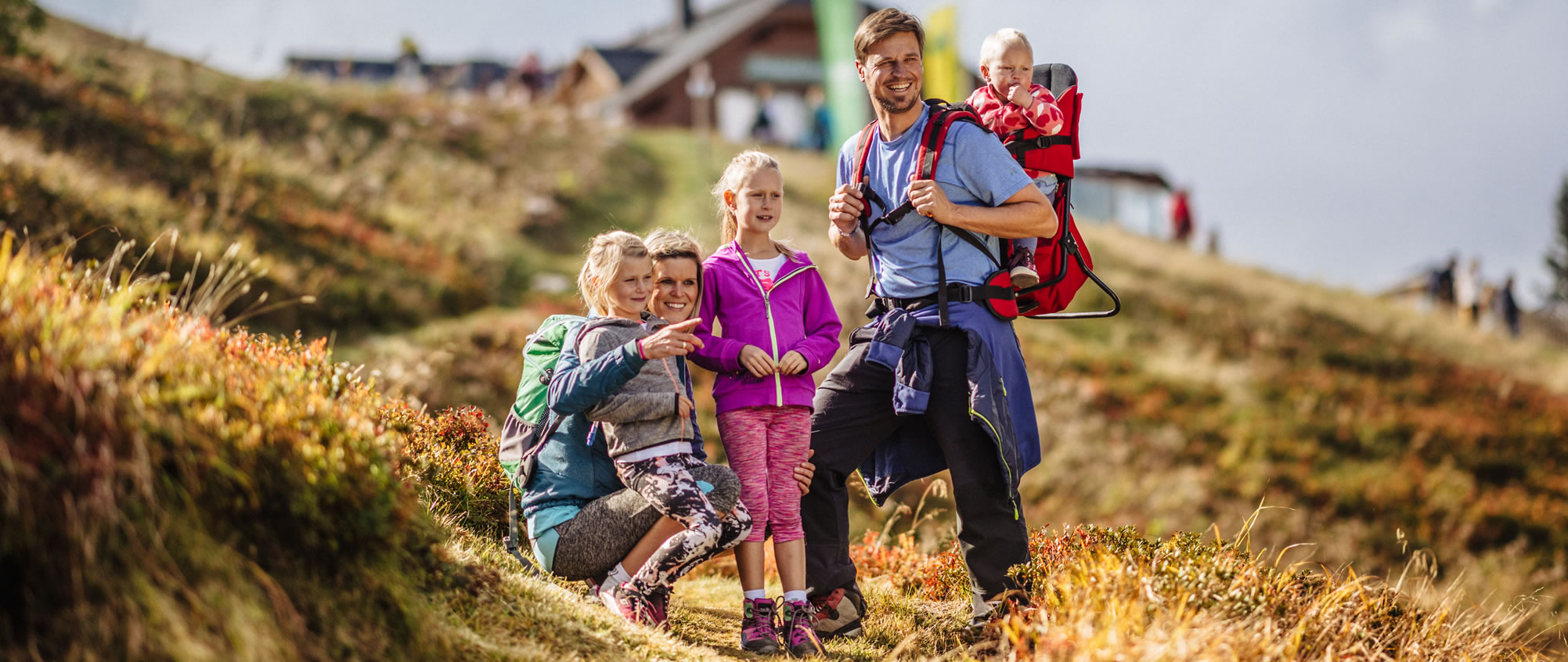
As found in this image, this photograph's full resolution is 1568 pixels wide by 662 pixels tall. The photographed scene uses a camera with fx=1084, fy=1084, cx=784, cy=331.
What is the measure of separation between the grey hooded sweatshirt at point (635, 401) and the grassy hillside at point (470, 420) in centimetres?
74

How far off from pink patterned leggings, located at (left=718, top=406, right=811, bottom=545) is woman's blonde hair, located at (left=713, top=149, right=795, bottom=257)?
0.78 meters

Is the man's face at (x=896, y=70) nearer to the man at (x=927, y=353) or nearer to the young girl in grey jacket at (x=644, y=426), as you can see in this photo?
the man at (x=927, y=353)

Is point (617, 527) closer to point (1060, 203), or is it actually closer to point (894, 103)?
point (894, 103)

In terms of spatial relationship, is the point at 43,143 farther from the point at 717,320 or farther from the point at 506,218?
the point at 717,320

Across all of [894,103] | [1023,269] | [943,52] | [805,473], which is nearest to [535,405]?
[805,473]

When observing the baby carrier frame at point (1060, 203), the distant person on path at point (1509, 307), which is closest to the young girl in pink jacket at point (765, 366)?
the baby carrier frame at point (1060, 203)

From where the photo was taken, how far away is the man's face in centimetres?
461

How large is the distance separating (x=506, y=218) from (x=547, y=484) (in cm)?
1896

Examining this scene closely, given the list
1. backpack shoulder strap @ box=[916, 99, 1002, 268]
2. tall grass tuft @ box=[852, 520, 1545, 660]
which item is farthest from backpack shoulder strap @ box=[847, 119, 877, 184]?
tall grass tuft @ box=[852, 520, 1545, 660]

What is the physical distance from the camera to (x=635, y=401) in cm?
451

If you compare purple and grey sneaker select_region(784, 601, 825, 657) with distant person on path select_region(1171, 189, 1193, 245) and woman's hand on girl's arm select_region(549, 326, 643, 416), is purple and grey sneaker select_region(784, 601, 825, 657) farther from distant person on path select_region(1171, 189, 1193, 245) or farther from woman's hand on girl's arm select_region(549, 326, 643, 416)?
distant person on path select_region(1171, 189, 1193, 245)

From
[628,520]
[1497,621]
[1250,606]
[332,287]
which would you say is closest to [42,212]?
[332,287]

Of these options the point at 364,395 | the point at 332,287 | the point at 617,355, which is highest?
the point at 617,355

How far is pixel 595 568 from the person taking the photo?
474 cm
